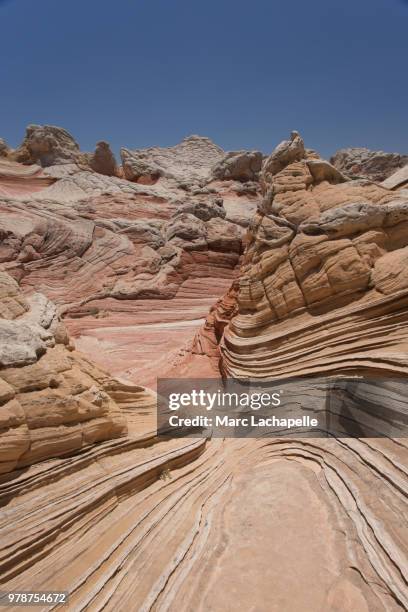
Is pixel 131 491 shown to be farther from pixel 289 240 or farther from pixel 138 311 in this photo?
pixel 138 311

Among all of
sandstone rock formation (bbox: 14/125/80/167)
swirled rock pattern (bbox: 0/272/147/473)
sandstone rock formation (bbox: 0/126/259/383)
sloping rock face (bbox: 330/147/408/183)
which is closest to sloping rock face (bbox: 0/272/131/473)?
swirled rock pattern (bbox: 0/272/147/473)

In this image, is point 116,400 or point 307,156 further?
point 307,156

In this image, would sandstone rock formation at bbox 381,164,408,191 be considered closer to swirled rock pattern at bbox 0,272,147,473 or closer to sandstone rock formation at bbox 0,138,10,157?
swirled rock pattern at bbox 0,272,147,473

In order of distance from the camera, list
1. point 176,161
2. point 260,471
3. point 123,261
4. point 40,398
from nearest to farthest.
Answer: point 40,398 < point 260,471 < point 123,261 < point 176,161

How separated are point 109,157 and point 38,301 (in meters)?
31.4

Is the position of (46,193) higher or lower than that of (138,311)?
higher

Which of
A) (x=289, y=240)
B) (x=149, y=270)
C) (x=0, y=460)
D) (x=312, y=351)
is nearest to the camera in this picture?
(x=0, y=460)

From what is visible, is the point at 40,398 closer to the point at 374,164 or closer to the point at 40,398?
the point at 40,398

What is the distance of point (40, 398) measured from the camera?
3.72 meters

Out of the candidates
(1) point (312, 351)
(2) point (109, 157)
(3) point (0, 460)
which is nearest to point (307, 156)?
(1) point (312, 351)

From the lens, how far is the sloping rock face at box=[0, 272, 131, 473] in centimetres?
341

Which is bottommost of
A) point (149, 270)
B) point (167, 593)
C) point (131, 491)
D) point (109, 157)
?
point (167, 593)

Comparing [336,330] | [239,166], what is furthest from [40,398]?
[239,166]

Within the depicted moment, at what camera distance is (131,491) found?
395cm
